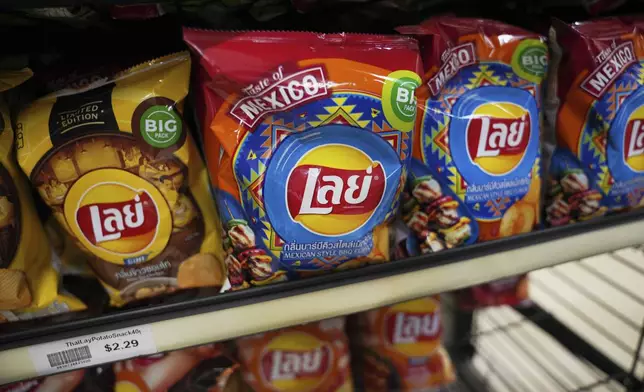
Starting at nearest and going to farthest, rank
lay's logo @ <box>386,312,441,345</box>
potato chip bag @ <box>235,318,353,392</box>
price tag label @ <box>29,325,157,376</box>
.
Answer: price tag label @ <box>29,325,157,376</box> < potato chip bag @ <box>235,318,353,392</box> < lay's logo @ <box>386,312,441,345</box>

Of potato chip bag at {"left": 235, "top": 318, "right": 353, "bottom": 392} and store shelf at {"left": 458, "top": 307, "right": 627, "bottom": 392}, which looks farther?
store shelf at {"left": 458, "top": 307, "right": 627, "bottom": 392}

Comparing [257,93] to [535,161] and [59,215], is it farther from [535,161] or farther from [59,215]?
[535,161]

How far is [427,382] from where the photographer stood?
123cm

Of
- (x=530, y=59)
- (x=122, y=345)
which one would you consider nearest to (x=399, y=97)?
(x=530, y=59)

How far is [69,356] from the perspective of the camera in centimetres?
68

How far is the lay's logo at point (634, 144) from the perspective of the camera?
92 centimetres

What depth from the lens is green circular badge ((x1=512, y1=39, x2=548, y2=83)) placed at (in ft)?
2.90

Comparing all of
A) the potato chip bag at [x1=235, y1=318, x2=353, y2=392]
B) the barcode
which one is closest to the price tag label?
the barcode

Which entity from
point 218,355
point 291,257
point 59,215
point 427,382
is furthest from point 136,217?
point 427,382

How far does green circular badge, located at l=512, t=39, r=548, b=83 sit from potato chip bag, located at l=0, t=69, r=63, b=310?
806 millimetres

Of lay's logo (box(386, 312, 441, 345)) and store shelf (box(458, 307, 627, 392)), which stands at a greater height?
lay's logo (box(386, 312, 441, 345))

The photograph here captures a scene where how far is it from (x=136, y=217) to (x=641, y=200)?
942mm

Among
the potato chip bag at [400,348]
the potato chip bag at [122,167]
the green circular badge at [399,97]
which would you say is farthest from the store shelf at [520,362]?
the potato chip bag at [122,167]

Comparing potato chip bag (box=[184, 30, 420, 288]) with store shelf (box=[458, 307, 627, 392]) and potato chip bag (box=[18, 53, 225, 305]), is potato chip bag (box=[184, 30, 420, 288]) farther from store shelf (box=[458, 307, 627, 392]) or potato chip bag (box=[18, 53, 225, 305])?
store shelf (box=[458, 307, 627, 392])
